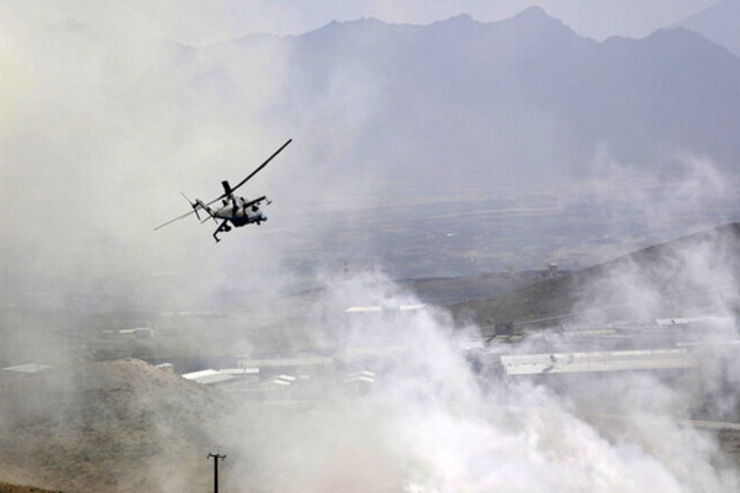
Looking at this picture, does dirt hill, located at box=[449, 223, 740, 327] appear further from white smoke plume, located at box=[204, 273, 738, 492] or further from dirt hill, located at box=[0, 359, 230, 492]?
dirt hill, located at box=[0, 359, 230, 492]

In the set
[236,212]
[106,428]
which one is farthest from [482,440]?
[106,428]

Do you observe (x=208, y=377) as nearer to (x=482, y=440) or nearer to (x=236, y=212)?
(x=482, y=440)

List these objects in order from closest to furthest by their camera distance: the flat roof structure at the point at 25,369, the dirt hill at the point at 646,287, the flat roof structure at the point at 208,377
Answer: the flat roof structure at the point at 25,369 → the flat roof structure at the point at 208,377 → the dirt hill at the point at 646,287

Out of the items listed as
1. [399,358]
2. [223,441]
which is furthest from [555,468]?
[399,358]

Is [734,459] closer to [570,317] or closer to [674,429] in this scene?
[674,429]

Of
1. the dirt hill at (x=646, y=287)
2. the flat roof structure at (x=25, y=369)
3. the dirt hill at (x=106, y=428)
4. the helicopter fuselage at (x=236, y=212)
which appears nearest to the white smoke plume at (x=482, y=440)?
the dirt hill at (x=106, y=428)

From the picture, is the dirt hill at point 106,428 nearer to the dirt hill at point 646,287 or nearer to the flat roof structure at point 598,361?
the flat roof structure at point 598,361

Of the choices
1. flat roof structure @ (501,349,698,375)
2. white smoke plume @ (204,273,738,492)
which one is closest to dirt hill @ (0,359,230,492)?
white smoke plume @ (204,273,738,492)

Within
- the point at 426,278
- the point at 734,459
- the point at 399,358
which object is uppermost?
the point at 426,278
